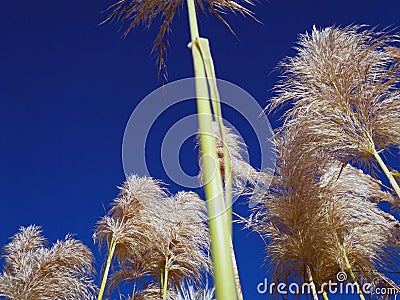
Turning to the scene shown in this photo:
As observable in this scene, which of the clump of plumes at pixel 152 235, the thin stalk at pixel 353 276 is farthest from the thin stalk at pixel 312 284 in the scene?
the clump of plumes at pixel 152 235

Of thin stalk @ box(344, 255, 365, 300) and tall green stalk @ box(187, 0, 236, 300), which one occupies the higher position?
thin stalk @ box(344, 255, 365, 300)

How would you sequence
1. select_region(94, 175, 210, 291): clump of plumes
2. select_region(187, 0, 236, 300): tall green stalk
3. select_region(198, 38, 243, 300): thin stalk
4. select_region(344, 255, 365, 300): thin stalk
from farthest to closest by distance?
select_region(94, 175, 210, 291): clump of plumes, select_region(344, 255, 365, 300): thin stalk, select_region(198, 38, 243, 300): thin stalk, select_region(187, 0, 236, 300): tall green stalk

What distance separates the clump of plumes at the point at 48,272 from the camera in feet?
15.4

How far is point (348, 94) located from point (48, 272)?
3967 mm

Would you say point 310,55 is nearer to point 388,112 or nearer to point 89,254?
point 388,112

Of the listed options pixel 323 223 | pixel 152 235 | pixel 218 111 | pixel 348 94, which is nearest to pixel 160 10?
pixel 218 111

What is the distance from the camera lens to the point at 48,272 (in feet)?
16.0

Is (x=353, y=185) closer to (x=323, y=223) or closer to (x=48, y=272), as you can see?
(x=323, y=223)

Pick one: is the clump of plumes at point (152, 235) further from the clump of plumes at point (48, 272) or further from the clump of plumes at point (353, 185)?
the clump of plumes at point (353, 185)

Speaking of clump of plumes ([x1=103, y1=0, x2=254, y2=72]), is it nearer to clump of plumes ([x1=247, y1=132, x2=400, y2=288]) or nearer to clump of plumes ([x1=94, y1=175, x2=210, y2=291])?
clump of plumes ([x1=247, y1=132, x2=400, y2=288])

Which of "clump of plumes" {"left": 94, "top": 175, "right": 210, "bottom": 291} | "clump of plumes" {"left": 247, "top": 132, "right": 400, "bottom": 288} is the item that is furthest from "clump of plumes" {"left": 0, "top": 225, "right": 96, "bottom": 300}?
"clump of plumes" {"left": 247, "top": 132, "right": 400, "bottom": 288}

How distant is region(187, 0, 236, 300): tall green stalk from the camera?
690 mm

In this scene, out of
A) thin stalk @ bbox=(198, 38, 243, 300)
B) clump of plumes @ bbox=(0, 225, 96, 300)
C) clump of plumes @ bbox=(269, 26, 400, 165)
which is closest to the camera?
thin stalk @ bbox=(198, 38, 243, 300)

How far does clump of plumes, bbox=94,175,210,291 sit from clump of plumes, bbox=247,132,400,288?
181 cm
